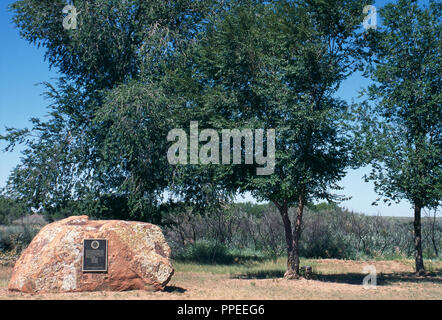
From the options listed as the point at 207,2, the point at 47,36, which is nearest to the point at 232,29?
the point at 207,2

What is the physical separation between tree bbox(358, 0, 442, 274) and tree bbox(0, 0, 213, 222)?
26.9 ft

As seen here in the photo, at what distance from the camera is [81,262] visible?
11.8 m

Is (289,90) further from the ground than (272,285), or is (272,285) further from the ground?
(289,90)

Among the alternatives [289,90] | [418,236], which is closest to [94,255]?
[289,90]

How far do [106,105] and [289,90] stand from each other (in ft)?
28.1

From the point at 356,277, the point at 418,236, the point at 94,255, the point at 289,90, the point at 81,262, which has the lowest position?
the point at 356,277

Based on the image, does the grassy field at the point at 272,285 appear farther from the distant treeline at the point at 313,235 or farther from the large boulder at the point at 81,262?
the distant treeline at the point at 313,235

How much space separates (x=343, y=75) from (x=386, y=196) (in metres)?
4.83

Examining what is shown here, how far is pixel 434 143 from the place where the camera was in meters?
16.8

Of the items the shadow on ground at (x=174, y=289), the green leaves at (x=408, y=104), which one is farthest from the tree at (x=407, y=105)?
the shadow on ground at (x=174, y=289)

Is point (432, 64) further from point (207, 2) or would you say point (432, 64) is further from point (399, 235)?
point (399, 235)

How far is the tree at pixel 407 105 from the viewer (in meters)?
16.2

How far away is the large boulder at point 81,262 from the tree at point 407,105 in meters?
8.65

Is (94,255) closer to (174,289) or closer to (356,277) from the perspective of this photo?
(174,289)
